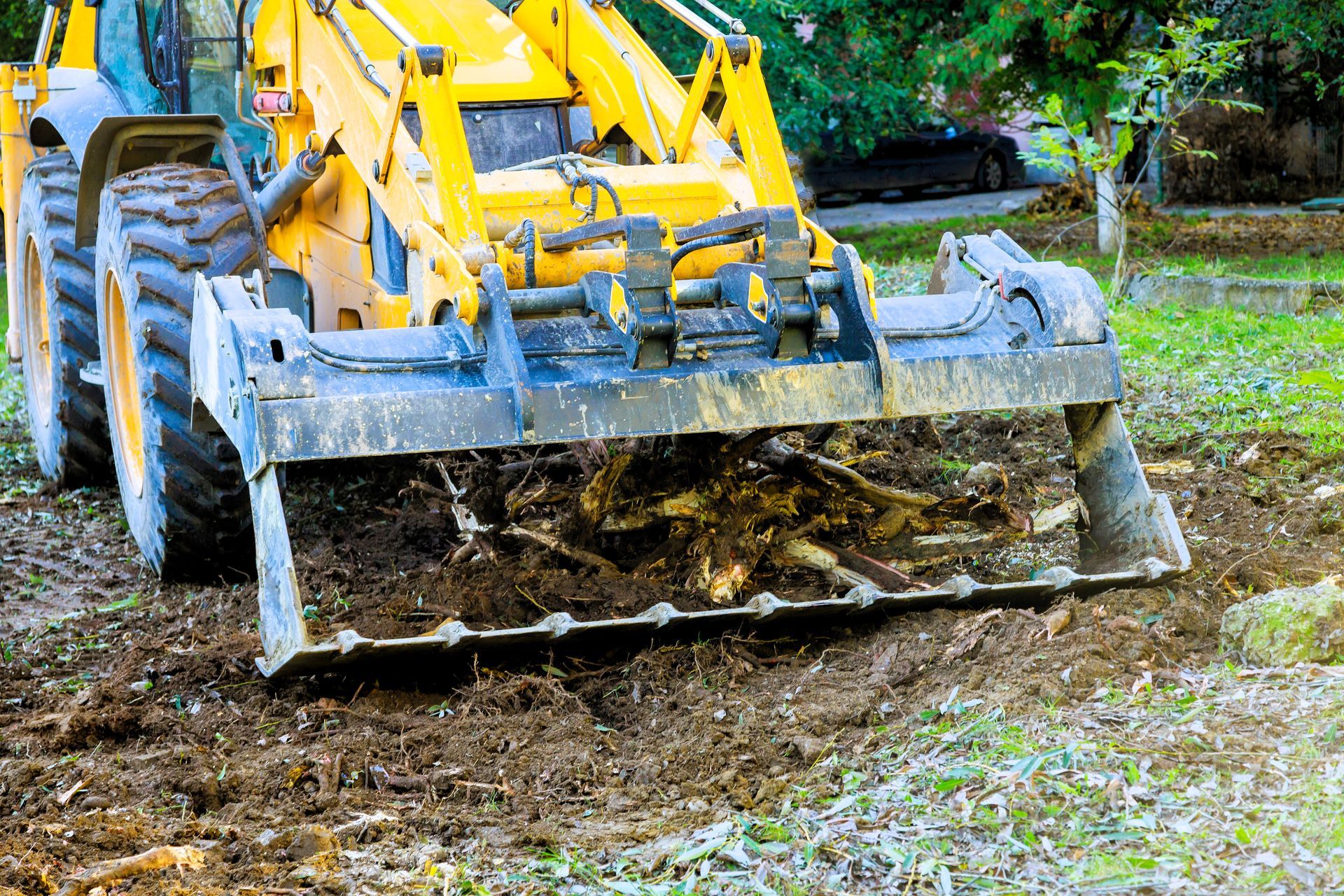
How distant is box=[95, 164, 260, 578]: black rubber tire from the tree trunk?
7910 millimetres

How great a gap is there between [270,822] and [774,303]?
2.10 metres

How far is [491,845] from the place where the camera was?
136 inches

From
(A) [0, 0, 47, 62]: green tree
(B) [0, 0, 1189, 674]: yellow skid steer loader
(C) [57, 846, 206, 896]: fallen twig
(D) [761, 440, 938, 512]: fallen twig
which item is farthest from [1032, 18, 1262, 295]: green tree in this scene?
(A) [0, 0, 47, 62]: green tree

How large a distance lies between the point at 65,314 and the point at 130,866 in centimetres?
376

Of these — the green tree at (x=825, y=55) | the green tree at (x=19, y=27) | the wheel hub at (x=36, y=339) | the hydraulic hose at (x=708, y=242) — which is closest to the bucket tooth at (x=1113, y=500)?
the hydraulic hose at (x=708, y=242)

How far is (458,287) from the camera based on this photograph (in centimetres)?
455

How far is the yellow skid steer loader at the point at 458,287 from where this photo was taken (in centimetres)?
431

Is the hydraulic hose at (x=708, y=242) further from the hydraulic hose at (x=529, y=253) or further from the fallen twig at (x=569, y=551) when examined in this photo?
the fallen twig at (x=569, y=551)

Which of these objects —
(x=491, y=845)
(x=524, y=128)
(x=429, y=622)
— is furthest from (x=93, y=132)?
(x=491, y=845)

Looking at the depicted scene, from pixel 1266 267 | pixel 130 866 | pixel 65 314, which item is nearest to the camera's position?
pixel 130 866

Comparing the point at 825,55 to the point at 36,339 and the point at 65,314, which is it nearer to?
the point at 36,339

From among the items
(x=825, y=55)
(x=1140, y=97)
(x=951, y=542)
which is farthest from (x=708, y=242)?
(x=825, y=55)

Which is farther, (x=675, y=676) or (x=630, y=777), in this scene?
(x=675, y=676)

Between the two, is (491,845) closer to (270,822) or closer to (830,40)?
(270,822)
